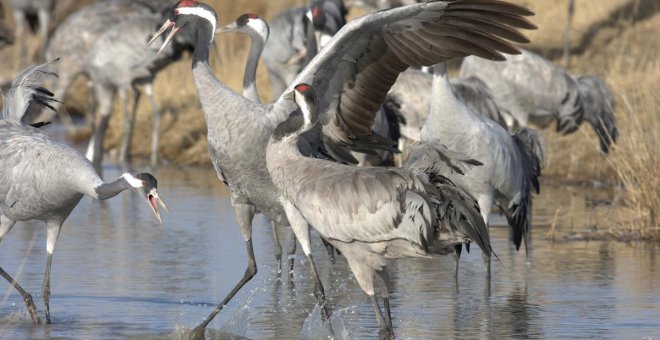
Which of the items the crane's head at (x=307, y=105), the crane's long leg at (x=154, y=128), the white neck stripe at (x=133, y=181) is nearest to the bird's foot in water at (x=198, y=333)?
the white neck stripe at (x=133, y=181)

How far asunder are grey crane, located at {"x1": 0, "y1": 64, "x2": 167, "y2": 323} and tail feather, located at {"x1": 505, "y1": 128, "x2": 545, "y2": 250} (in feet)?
8.61

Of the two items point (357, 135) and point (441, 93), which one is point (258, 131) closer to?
point (357, 135)

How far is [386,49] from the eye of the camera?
7.27m

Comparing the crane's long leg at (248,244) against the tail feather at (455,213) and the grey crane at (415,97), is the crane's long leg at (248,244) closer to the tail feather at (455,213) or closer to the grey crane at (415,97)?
the tail feather at (455,213)

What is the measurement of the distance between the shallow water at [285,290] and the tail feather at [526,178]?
0.85 feet

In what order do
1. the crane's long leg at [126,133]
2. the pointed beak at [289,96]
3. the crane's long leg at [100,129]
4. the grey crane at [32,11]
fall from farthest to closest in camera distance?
the grey crane at [32,11] → the crane's long leg at [126,133] → the crane's long leg at [100,129] → the pointed beak at [289,96]

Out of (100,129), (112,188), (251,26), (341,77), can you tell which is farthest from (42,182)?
(100,129)

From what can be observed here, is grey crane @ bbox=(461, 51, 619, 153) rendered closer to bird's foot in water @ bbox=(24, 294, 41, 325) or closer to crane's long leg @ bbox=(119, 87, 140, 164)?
crane's long leg @ bbox=(119, 87, 140, 164)

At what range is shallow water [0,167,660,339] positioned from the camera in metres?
7.02

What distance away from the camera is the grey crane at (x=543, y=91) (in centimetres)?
1266

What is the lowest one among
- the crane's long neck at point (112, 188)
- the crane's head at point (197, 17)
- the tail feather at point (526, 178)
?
the tail feather at point (526, 178)

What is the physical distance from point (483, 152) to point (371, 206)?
2.20 meters

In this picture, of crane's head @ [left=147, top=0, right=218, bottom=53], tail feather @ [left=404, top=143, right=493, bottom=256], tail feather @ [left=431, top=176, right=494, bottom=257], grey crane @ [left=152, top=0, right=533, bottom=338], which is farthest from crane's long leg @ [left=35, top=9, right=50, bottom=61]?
tail feather @ [left=431, top=176, right=494, bottom=257]

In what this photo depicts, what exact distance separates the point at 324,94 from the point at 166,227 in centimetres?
341
